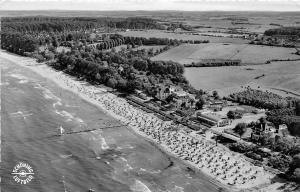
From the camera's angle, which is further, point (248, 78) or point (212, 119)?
point (248, 78)

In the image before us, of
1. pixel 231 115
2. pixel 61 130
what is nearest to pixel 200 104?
pixel 231 115

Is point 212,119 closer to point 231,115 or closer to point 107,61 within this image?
point 231,115

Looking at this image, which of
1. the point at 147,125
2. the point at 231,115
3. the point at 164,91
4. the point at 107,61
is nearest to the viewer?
the point at 147,125

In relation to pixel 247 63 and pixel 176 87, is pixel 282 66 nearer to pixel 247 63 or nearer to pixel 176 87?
pixel 247 63

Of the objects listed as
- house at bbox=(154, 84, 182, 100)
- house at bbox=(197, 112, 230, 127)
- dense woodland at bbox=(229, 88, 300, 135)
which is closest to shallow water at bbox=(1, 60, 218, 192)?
house at bbox=(197, 112, 230, 127)

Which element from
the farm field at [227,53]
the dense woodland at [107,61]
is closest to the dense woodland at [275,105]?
the dense woodland at [107,61]

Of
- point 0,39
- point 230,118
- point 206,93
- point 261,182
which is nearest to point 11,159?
point 261,182

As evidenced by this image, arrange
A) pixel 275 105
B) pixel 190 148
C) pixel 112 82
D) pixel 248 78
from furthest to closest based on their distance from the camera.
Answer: pixel 248 78 < pixel 112 82 < pixel 275 105 < pixel 190 148
